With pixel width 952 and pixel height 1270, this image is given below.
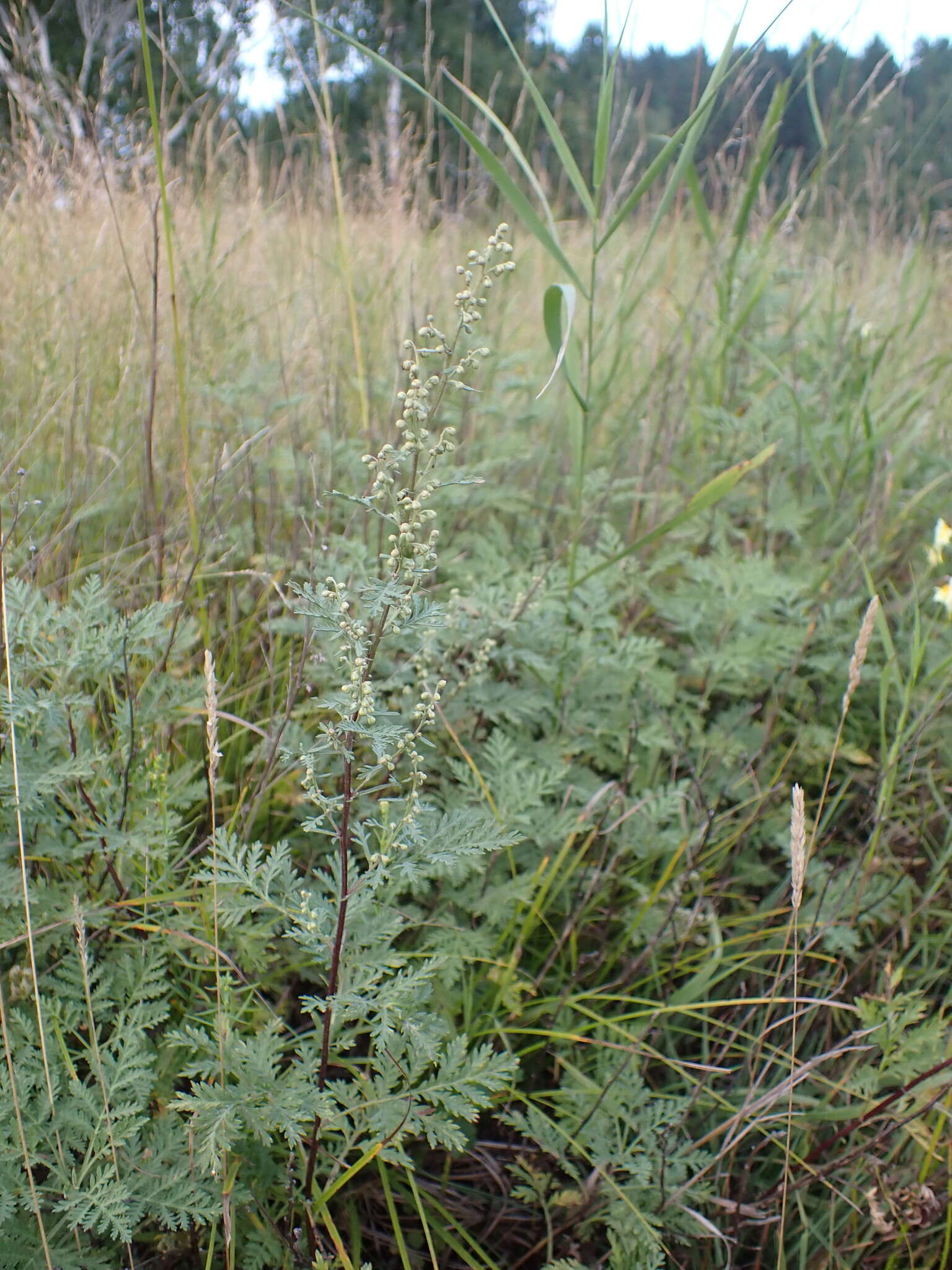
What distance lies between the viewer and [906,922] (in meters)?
1.59

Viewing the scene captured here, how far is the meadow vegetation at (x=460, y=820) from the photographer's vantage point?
1.01m

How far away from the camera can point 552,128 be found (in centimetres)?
154

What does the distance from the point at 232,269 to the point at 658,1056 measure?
3.34m

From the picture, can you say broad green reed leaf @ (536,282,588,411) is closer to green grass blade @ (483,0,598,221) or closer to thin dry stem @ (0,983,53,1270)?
green grass blade @ (483,0,598,221)

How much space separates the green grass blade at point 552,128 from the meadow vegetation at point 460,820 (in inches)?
3.9

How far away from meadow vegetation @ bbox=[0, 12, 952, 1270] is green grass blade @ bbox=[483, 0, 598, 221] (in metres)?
0.10

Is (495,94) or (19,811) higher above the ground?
(495,94)

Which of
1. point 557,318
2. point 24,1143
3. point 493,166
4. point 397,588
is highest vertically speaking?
point 493,166

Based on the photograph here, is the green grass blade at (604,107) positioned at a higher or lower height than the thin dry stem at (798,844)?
higher

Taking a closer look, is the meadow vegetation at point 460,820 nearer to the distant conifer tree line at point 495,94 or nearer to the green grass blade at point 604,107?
the green grass blade at point 604,107

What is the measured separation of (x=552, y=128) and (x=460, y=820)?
4.29 feet

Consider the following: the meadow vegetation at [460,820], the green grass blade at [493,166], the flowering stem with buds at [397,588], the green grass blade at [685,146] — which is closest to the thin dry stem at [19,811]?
the meadow vegetation at [460,820]

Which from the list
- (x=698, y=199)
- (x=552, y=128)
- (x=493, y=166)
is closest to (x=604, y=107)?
(x=552, y=128)

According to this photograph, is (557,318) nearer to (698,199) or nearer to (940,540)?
(698,199)
